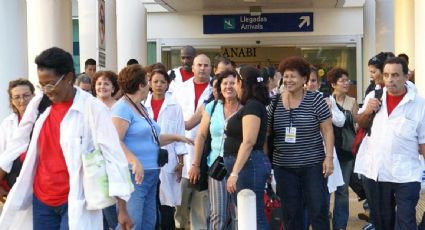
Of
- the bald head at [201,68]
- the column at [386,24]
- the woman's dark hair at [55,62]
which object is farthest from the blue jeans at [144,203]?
the column at [386,24]

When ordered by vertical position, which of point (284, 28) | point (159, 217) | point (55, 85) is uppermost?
point (284, 28)

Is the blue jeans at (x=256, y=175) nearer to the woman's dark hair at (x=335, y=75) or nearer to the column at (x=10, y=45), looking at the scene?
the woman's dark hair at (x=335, y=75)

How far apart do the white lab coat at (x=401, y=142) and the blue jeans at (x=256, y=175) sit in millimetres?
1059

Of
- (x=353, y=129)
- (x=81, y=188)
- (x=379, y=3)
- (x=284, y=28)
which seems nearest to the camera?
(x=81, y=188)

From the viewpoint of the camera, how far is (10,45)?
10.8m

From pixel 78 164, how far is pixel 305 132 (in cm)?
267

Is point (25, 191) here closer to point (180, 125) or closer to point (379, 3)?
point (180, 125)

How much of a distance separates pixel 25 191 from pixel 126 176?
2.33ft

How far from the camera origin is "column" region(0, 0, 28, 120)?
35.2ft

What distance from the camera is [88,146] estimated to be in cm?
502

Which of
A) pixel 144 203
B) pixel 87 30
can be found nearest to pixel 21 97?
pixel 144 203

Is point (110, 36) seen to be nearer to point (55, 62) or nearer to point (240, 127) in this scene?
point (240, 127)

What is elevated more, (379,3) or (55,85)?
(379,3)

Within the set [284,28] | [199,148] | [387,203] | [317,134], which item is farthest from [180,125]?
[284,28]
